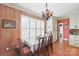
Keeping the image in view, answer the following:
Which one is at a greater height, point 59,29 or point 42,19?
point 42,19

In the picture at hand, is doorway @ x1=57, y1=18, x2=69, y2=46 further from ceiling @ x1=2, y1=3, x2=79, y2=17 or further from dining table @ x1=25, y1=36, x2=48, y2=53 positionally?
dining table @ x1=25, y1=36, x2=48, y2=53

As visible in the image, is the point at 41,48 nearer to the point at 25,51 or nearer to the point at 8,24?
the point at 25,51

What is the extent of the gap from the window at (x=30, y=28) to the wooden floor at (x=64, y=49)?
0.38 meters

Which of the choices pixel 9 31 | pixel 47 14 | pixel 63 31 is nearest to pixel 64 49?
pixel 63 31

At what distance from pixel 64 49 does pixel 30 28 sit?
73cm

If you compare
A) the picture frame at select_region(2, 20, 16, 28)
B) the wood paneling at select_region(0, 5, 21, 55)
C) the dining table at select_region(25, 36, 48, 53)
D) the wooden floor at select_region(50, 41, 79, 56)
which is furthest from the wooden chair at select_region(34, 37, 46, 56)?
the picture frame at select_region(2, 20, 16, 28)

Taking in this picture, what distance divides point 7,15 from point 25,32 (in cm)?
43

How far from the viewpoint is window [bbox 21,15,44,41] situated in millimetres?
1709

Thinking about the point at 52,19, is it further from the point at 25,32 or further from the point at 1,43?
the point at 1,43

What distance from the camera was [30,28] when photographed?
1743 millimetres

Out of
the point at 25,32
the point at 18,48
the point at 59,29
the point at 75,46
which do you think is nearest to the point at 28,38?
the point at 25,32

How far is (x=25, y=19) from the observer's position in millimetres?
1708

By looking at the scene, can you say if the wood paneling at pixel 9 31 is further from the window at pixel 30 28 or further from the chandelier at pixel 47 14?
the chandelier at pixel 47 14

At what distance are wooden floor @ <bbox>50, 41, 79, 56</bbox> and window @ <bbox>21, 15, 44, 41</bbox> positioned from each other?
0.38 meters
